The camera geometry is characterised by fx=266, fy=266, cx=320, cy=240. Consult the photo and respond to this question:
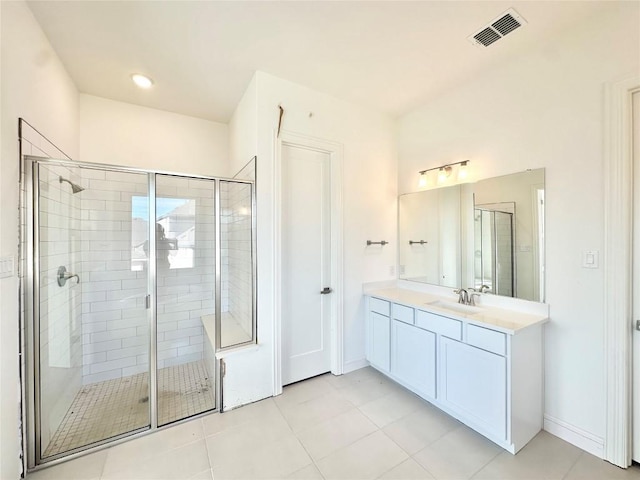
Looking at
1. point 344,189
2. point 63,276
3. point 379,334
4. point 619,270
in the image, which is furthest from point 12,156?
point 619,270

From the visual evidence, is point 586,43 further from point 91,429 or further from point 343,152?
point 91,429

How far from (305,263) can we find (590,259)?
7.04 ft

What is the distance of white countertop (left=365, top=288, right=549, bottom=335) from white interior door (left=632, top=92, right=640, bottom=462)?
0.44m

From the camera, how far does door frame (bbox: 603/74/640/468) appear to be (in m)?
1.64

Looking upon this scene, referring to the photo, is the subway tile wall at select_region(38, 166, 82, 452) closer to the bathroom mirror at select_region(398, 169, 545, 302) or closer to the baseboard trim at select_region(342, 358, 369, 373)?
the baseboard trim at select_region(342, 358, 369, 373)

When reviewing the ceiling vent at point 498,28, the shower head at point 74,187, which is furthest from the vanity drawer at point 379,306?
the shower head at point 74,187

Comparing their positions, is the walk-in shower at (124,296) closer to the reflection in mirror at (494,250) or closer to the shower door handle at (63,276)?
the shower door handle at (63,276)

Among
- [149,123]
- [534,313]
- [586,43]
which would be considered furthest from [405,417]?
[149,123]

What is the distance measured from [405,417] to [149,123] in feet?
12.5

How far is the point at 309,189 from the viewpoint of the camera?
2676 millimetres

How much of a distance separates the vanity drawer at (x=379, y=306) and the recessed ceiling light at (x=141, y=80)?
2991 millimetres

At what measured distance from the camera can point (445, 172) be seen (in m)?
2.64

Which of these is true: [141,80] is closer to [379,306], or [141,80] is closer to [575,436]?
[379,306]

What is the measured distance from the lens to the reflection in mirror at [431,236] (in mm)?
2623
